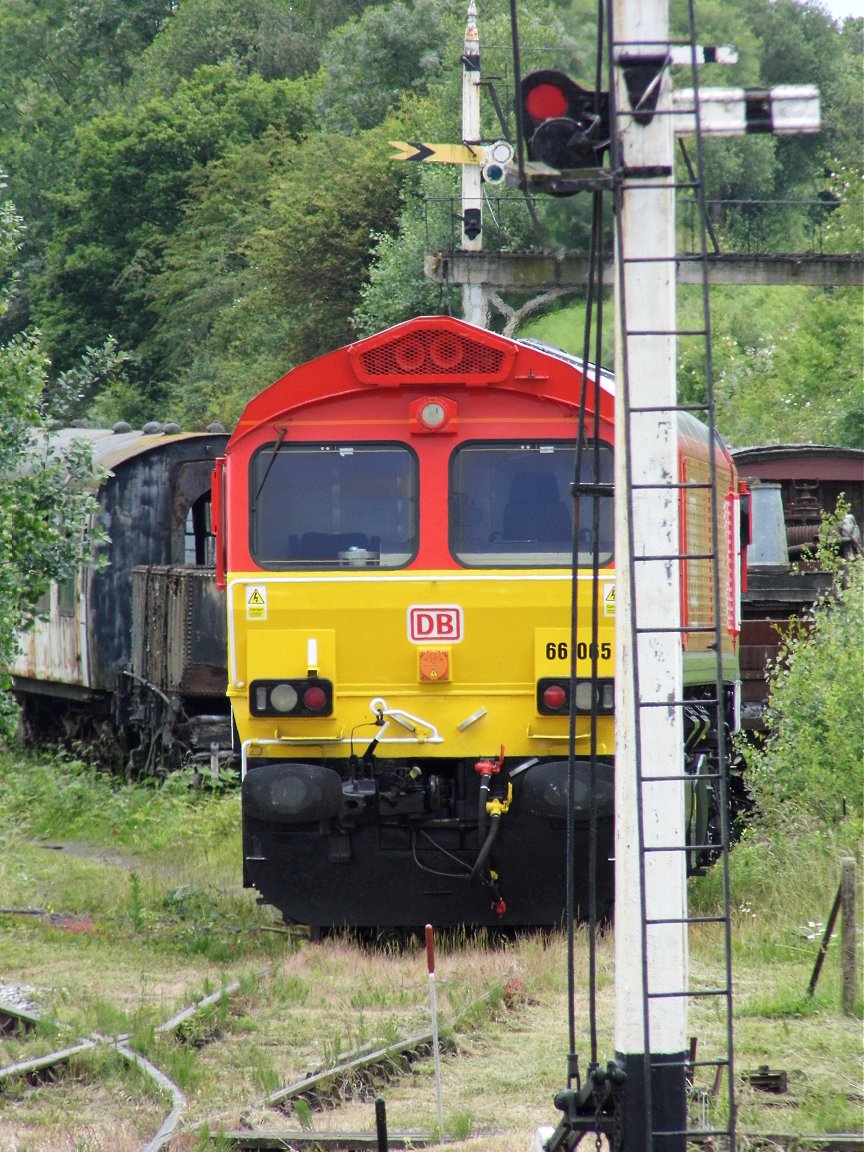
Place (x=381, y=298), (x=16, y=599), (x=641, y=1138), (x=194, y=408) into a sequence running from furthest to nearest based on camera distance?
(x=194, y=408) < (x=381, y=298) < (x=16, y=599) < (x=641, y=1138)

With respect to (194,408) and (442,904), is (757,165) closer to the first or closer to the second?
(194,408)

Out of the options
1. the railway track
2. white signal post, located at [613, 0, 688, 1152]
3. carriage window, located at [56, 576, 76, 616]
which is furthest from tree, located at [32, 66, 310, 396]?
white signal post, located at [613, 0, 688, 1152]

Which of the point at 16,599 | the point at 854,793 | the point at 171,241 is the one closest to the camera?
the point at 16,599

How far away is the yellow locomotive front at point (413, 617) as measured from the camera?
8625mm

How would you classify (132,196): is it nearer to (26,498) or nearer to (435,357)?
(26,498)

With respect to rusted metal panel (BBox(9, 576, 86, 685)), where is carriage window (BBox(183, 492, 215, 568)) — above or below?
above

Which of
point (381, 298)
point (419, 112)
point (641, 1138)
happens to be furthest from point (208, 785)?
point (419, 112)

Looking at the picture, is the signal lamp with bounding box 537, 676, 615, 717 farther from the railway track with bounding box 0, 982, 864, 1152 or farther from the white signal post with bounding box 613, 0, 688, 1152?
the white signal post with bounding box 613, 0, 688, 1152

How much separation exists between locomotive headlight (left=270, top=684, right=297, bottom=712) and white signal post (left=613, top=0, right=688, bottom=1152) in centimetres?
386

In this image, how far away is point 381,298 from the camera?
107 ft

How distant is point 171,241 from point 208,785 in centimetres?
3225

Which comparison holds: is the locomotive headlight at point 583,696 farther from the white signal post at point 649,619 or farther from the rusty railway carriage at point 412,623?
the white signal post at point 649,619

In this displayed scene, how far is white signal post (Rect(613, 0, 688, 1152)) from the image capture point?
4.83 m

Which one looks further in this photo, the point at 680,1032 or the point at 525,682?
the point at 525,682
